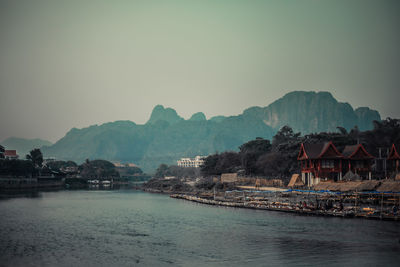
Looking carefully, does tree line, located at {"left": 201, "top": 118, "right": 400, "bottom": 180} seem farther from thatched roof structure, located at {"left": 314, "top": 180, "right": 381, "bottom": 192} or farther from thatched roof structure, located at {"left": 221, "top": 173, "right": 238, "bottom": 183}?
thatched roof structure, located at {"left": 314, "top": 180, "right": 381, "bottom": 192}

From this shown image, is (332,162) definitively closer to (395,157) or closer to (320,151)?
(320,151)

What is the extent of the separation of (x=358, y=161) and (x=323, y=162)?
24.6ft

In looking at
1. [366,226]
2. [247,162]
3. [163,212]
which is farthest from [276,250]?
[247,162]

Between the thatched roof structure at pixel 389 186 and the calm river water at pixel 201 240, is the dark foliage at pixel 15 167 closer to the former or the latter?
the calm river water at pixel 201 240

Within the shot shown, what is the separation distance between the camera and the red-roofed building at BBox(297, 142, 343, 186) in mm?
87062

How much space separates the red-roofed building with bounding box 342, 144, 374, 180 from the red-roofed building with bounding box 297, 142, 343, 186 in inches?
72.2

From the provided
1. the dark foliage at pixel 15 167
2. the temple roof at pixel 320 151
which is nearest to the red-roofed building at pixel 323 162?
the temple roof at pixel 320 151

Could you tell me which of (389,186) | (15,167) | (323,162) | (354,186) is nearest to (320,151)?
(323,162)

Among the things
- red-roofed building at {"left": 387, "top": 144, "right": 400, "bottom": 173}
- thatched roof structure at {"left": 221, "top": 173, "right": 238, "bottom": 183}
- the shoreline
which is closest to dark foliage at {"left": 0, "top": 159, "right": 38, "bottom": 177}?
thatched roof structure at {"left": 221, "top": 173, "right": 238, "bottom": 183}

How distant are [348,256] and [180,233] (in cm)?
2229

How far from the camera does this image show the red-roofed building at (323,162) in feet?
286

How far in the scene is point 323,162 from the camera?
87.6 m

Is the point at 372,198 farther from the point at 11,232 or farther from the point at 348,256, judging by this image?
the point at 11,232

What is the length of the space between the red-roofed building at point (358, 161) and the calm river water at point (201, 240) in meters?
26.0
